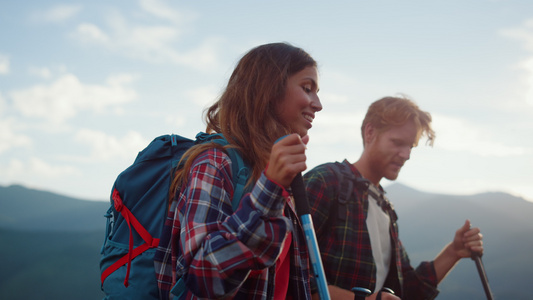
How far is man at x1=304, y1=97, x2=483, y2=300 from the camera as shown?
110 inches

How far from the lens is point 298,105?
73.8 inches

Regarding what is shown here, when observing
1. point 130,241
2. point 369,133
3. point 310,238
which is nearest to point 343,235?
point 369,133

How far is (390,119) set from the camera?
3607 mm

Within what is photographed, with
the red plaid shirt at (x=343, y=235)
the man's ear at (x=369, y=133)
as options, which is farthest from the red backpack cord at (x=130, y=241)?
the man's ear at (x=369, y=133)

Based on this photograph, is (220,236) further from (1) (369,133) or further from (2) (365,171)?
(1) (369,133)

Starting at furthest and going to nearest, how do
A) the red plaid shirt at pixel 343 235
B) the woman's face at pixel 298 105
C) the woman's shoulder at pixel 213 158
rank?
1. the red plaid shirt at pixel 343 235
2. the woman's face at pixel 298 105
3. the woman's shoulder at pixel 213 158

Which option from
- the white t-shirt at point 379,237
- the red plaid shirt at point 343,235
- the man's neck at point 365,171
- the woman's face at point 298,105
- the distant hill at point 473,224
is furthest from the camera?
the distant hill at point 473,224

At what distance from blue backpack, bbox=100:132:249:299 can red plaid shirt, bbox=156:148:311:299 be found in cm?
4

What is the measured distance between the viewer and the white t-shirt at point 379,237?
2945 mm

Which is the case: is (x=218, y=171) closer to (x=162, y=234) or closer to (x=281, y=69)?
(x=162, y=234)

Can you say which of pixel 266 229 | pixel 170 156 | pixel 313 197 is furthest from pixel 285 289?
pixel 313 197

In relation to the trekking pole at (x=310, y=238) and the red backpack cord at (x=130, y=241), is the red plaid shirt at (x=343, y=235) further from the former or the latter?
the red backpack cord at (x=130, y=241)

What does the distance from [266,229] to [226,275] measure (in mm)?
185

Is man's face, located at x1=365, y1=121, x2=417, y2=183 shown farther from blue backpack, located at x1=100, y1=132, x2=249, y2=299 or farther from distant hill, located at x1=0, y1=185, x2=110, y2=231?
distant hill, located at x1=0, y1=185, x2=110, y2=231
